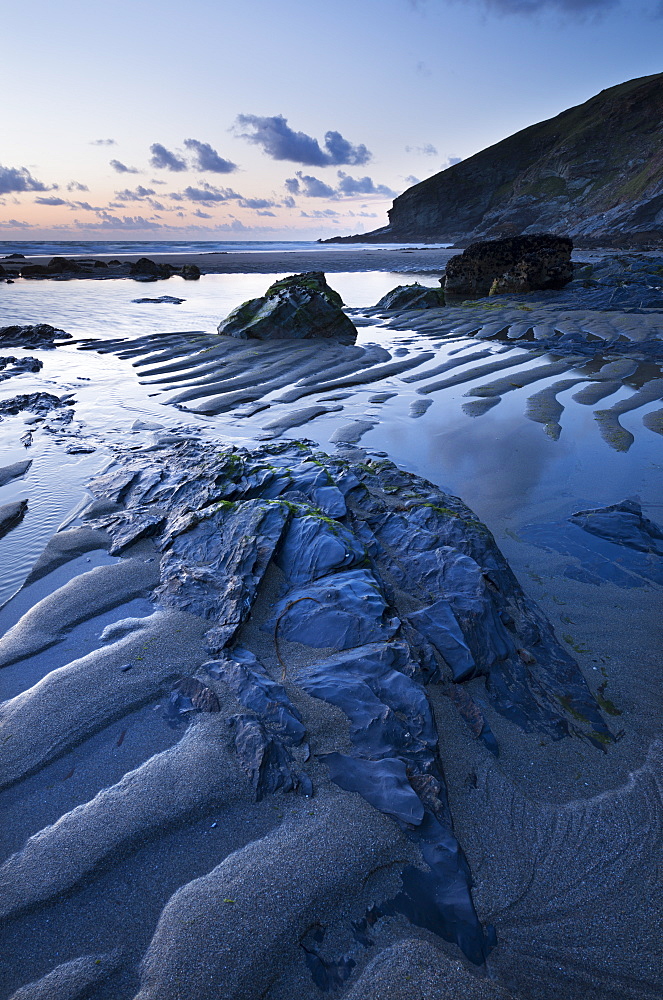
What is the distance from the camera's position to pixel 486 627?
102 inches

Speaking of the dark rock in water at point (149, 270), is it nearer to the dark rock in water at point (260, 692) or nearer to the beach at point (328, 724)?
the beach at point (328, 724)

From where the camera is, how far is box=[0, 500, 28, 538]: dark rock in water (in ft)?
12.9

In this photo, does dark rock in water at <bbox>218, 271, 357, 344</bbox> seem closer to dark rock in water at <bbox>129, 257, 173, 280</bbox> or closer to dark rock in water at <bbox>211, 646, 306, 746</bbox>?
dark rock in water at <bbox>211, 646, 306, 746</bbox>

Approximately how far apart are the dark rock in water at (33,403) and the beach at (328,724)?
188 cm

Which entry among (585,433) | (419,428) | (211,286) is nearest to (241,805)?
(419,428)

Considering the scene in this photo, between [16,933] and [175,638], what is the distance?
4.15 ft

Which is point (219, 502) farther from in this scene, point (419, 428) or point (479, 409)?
point (479, 409)

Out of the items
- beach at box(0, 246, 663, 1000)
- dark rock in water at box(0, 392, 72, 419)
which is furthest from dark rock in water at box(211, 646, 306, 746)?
dark rock in water at box(0, 392, 72, 419)

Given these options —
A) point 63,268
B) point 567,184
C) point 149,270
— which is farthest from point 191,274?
point 567,184

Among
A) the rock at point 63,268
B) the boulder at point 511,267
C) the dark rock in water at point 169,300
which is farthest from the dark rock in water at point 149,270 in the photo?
the boulder at point 511,267

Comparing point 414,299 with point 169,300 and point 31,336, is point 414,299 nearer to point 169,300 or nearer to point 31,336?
point 169,300

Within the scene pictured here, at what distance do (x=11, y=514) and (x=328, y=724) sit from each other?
11.0ft

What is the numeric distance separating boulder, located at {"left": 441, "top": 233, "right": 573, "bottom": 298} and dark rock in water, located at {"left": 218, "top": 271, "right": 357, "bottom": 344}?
8514 millimetres

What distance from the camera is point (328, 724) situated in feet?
6.95
